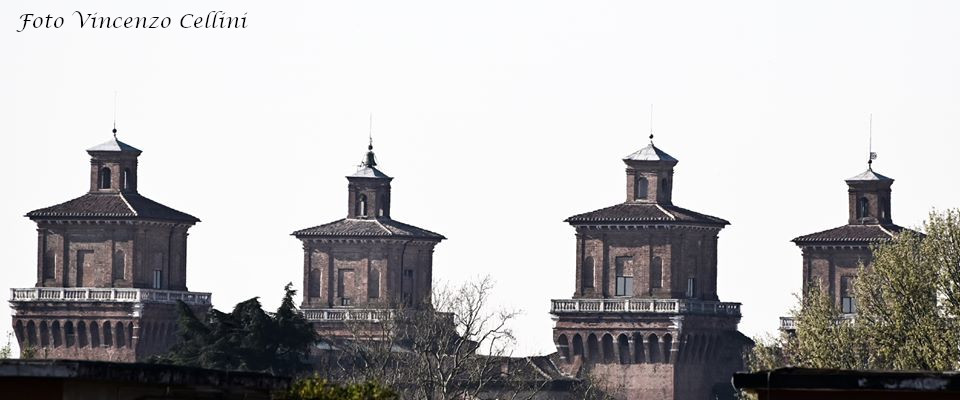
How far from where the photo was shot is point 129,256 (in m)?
131

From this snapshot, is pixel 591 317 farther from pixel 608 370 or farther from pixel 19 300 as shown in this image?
pixel 19 300

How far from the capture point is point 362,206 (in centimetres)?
13762

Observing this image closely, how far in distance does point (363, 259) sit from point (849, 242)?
2001 centimetres

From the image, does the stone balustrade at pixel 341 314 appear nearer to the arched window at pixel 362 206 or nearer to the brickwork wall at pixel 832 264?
the arched window at pixel 362 206

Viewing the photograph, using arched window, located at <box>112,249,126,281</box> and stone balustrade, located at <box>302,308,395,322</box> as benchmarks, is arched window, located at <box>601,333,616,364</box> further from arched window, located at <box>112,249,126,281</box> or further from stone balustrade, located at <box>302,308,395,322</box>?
arched window, located at <box>112,249,126,281</box>

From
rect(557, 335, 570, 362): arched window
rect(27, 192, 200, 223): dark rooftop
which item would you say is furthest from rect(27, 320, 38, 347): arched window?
rect(557, 335, 570, 362): arched window

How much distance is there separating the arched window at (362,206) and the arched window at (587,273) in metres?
10.9

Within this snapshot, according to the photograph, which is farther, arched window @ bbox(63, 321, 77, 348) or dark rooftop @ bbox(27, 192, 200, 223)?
dark rooftop @ bbox(27, 192, 200, 223)

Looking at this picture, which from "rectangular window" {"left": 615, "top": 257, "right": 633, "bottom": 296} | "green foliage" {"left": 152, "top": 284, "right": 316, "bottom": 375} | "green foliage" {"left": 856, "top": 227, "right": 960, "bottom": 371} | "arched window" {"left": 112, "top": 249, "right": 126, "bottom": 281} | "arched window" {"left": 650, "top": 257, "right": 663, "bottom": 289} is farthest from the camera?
"arched window" {"left": 112, "top": 249, "right": 126, "bottom": 281}

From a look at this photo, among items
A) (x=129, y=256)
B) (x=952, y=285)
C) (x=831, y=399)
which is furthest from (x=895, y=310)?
(x=129, y=256)

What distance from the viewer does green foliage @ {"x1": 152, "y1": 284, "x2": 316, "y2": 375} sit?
106 metres

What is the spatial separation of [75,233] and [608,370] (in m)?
21.4

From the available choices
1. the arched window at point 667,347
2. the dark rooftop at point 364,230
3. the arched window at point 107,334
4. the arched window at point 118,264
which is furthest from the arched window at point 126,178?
the arched window at point 667,347

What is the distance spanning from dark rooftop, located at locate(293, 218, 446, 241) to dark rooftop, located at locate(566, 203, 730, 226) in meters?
8.18
